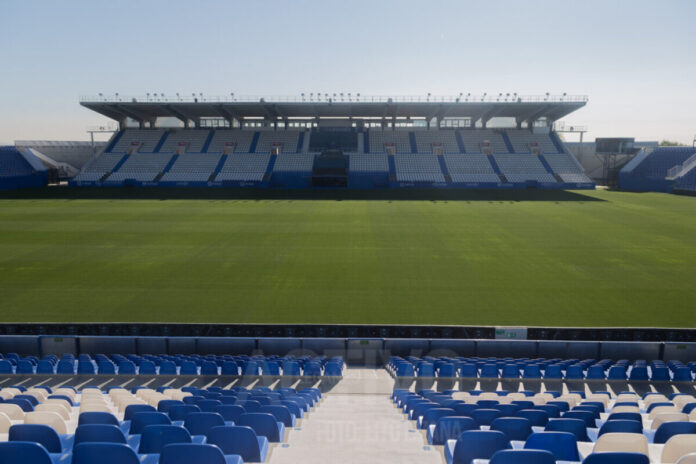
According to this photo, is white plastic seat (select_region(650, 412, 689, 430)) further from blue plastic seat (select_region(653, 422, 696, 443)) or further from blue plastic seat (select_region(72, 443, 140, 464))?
blue plastic seat (select_region(72, 443, 140, 464))

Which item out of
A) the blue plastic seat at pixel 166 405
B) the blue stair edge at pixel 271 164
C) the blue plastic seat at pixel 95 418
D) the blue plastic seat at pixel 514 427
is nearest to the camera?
the blue plastic seat at pixel 95 418

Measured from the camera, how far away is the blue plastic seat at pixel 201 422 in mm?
5098

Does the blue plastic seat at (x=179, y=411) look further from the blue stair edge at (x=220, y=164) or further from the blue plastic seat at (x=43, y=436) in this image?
the blue stair edge at (x=220, y=164)

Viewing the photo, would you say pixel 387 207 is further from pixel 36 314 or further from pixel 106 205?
pixel 36 314

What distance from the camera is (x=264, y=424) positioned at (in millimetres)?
5512

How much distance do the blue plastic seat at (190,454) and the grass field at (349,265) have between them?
12395 millimetres

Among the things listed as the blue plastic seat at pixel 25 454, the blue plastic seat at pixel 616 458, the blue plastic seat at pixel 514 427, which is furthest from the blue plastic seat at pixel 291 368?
the blue plastic seat at pixel 616 458

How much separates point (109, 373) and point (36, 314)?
768 centimetres

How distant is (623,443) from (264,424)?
12.8 feet

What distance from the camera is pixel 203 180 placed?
6025cm

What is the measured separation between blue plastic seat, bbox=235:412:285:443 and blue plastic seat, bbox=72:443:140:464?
6.84ft

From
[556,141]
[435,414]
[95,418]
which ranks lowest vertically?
[435,414]

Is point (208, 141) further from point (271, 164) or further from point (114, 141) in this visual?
point (114, 141)

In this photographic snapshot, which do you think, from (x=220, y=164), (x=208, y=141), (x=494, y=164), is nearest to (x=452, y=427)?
(x=494, y=164)
